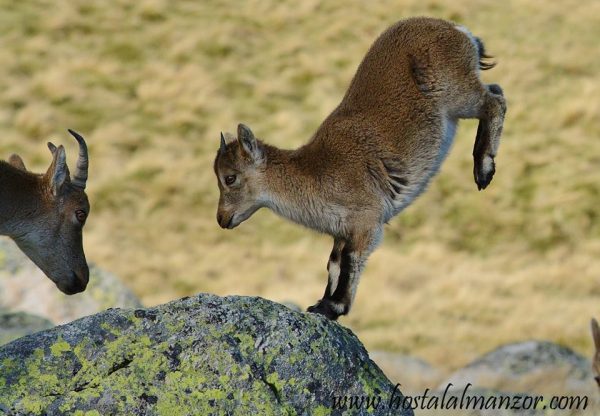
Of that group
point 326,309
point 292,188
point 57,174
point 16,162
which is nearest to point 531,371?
point 292,188

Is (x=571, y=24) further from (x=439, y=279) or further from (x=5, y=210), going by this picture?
(x=5, y=210)

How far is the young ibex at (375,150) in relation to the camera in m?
8.76

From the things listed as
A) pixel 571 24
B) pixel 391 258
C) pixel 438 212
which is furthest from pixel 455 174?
pixel 571 24

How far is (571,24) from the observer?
27000 mm

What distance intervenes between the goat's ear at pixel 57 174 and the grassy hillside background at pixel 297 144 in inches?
379

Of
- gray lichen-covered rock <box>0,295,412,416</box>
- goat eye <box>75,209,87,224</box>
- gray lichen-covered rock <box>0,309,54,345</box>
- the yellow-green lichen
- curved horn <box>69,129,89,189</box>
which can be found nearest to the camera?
gray lichen-covered rock <box>0,295,412,416</box>

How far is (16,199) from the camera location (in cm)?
935

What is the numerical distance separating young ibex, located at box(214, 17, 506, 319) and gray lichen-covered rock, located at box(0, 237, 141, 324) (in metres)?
3.96

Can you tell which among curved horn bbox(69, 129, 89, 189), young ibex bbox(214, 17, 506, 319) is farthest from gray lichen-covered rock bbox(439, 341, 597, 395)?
curved horn bbox(69, 129, 89, 189)

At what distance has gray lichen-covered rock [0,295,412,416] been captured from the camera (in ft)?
17.0

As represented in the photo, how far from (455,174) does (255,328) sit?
57.8ft

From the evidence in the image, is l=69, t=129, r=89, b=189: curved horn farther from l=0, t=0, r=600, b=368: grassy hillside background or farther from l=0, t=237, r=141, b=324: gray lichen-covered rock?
l=0, t=0, r=600, b=368: grassy hillside background

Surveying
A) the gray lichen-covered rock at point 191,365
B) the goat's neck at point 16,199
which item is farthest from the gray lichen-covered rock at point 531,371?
the gray lichen-covered rock at point 191,365

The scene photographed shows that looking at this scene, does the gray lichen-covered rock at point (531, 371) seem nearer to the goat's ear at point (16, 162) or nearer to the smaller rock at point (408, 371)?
the smaller rock at point (408, 371)
